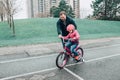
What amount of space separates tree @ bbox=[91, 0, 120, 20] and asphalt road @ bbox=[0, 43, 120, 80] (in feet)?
112

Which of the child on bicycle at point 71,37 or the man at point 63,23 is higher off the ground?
the man at point 63,23

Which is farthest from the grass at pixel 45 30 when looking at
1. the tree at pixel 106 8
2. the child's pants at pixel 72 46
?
the tree at pixel 106 8

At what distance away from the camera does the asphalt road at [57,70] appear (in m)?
5.30

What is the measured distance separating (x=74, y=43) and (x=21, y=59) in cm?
261

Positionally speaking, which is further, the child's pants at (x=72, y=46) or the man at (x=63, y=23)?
the man at (x=63, y=23)

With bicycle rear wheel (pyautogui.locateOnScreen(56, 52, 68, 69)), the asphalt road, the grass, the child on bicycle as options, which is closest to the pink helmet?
the child on bicycle

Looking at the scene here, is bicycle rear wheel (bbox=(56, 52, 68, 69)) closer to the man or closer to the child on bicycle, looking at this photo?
the child on bicycle

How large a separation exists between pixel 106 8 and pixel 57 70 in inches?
1480

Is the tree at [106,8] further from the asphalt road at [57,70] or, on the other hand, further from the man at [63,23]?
the man at [63,23]

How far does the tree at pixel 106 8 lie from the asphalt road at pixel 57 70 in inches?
1339

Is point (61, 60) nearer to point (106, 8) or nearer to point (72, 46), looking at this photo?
point (72, 46)

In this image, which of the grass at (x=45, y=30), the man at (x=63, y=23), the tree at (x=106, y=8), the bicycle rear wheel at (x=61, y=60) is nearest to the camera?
the bicycle rear wheel at (x=61, y=60)

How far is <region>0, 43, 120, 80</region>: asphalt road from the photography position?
5.30 metres

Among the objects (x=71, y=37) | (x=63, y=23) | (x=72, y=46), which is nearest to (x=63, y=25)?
(x=63, y=23)
